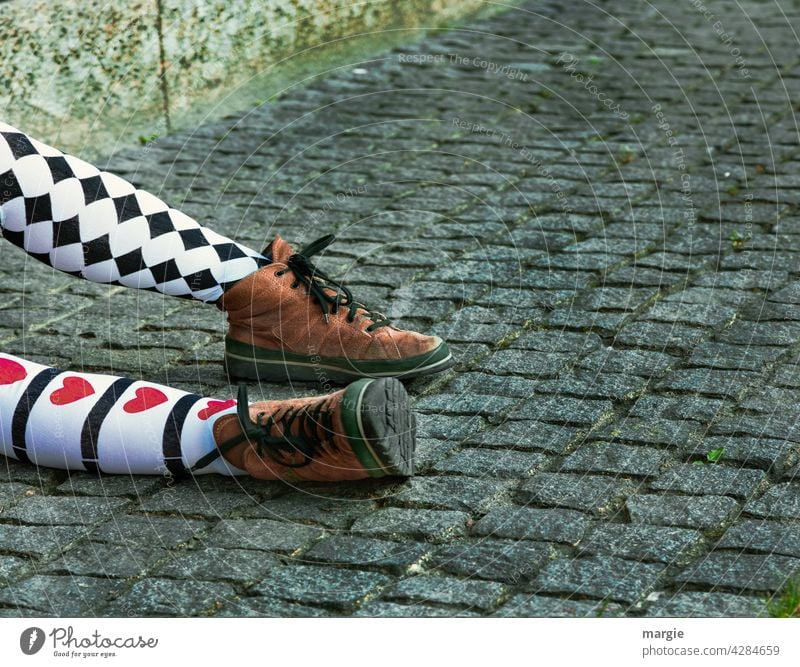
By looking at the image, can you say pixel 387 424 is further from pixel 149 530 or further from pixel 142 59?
pixel 142 59

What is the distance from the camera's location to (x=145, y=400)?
2729 mm

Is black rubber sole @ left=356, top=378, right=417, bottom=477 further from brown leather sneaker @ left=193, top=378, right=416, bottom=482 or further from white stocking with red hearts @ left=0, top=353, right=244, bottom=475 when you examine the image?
white stocking with red hearts @ left=0, top=353, right=244, bottom=475

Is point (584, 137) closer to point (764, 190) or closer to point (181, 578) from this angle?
point (764, 190)

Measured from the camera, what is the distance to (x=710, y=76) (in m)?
5.91

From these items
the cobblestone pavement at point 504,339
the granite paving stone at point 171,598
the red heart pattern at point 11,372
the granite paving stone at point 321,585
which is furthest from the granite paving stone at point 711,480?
the red heart pattern at point 11,372

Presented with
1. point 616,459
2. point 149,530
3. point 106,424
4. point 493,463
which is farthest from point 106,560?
point 616,459

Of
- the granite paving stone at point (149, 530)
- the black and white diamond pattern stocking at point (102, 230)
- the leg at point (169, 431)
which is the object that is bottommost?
the granite paving stone at point (149, 530)

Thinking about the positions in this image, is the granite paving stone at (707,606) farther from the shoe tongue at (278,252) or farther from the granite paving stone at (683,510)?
the shoe tongue at (278,252)

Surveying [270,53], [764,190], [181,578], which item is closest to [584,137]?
[764,190]

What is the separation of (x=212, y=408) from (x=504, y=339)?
1.01 meters

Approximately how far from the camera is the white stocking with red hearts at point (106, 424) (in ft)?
8.84

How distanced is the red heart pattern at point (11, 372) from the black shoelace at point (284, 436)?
441mm

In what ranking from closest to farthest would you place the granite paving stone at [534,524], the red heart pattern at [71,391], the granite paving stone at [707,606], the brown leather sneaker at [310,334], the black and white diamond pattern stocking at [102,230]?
1. the granite paving stone at [707,606]
2. the granite paving stone at [534,524]
3. the red heart pattern at [71,391]
4. the black and white diamond pattern stocking at [102,230]
5. the brown leather sneaker at [310,334]
